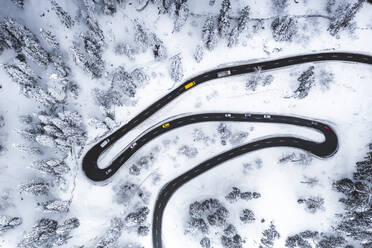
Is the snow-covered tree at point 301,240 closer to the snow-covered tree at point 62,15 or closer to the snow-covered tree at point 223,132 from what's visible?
the snow-covered tree at point 223,132

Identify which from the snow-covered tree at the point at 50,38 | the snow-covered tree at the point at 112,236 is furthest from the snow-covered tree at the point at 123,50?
the snow-covered tree at the point at 112,236

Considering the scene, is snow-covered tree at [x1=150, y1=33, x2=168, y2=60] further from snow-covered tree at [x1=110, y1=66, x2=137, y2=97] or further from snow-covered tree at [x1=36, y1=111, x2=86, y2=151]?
snow-covered tree at [x1=36, y1=111, x2=86, y2=151]

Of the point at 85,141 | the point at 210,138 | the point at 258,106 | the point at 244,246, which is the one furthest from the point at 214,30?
the point at 244,246

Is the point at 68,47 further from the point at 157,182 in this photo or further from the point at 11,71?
the point at 157,182

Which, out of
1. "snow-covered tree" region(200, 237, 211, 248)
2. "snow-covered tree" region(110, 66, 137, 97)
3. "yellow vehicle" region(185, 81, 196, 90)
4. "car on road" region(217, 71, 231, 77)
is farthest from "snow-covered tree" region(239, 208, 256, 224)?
"snow-covered tree" region(110, 66, 137, 97)

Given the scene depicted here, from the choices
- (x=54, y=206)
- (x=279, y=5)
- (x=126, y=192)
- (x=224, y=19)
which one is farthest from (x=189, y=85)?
(x=54, y=206)

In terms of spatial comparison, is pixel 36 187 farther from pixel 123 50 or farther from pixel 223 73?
pixel 223 73
